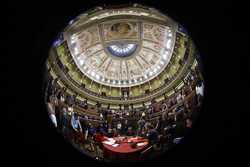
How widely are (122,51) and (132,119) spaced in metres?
2.46

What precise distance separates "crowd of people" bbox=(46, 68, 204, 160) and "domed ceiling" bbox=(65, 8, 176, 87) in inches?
48.4

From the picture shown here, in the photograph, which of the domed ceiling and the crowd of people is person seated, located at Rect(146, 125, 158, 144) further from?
the domed ceiling

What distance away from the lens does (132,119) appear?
42.9 ft

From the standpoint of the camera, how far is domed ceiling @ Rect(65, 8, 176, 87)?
12531 mm

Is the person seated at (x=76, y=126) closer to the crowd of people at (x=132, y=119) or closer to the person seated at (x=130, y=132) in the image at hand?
the crowd of people at (x=132, y=119)

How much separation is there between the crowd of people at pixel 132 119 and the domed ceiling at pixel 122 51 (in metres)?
1.23

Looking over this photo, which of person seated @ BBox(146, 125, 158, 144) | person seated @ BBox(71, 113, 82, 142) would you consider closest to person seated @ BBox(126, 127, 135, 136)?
person seated @ BBox(146, 125, 158, 144)

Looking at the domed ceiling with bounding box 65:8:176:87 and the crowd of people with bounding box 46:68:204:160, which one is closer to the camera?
the crowd of people with bounding box 46:68:204:160

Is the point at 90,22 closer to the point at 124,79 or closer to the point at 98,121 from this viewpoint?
the point at 98,121

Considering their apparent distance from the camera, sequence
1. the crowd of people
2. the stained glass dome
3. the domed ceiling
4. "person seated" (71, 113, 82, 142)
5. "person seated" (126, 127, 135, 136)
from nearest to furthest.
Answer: the crowd of people
the stained glass dome
"person seated" (71, 113, 82, 142)
the domed ceiling
"person seated" (126, 127, 135, 136)

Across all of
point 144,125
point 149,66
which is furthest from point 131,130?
point 149,66

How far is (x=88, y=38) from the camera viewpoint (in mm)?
13055

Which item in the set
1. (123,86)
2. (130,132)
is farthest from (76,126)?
(123,86)

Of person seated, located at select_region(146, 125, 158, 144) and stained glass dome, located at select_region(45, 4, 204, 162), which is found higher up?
stained glass dome, located at select_region(45, 4, 204, 162)
